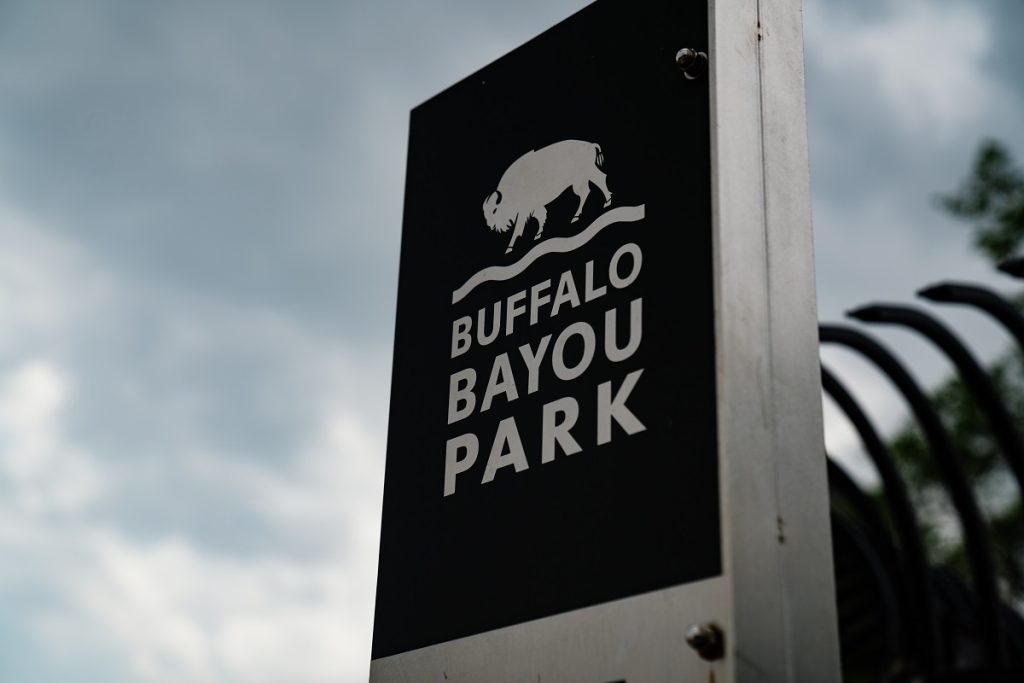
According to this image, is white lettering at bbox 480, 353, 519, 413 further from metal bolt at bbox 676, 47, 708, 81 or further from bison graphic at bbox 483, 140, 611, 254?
metal bolt at bbox 676, 47, 708, 81

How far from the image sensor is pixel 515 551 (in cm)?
223

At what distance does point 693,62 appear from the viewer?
234 centimetres

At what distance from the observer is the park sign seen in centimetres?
197

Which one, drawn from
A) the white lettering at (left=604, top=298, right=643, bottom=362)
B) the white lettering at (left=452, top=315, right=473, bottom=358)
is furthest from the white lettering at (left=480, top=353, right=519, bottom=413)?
the white lettering at (left=604, top=298, right=643, bottom=362)

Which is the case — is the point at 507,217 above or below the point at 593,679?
above

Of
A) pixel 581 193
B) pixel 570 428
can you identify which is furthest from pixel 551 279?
pixel 570 428

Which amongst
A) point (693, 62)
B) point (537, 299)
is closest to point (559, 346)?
point (537, 299)

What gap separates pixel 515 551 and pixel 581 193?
0.63 m

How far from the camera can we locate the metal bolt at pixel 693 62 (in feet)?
7.67

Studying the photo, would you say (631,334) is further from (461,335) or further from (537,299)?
(461,335)

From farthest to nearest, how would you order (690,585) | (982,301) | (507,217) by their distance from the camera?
(982,301) → (507,217) → (690,585)

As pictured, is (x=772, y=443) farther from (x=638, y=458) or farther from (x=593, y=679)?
(x=593, y=679)

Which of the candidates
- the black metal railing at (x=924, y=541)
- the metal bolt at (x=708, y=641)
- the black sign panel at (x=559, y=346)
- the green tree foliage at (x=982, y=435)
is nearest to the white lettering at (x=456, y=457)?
the black sign panel at (x=559, y=346)

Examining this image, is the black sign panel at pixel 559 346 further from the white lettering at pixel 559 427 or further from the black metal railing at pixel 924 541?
the black metal railing at pixel 924 541
